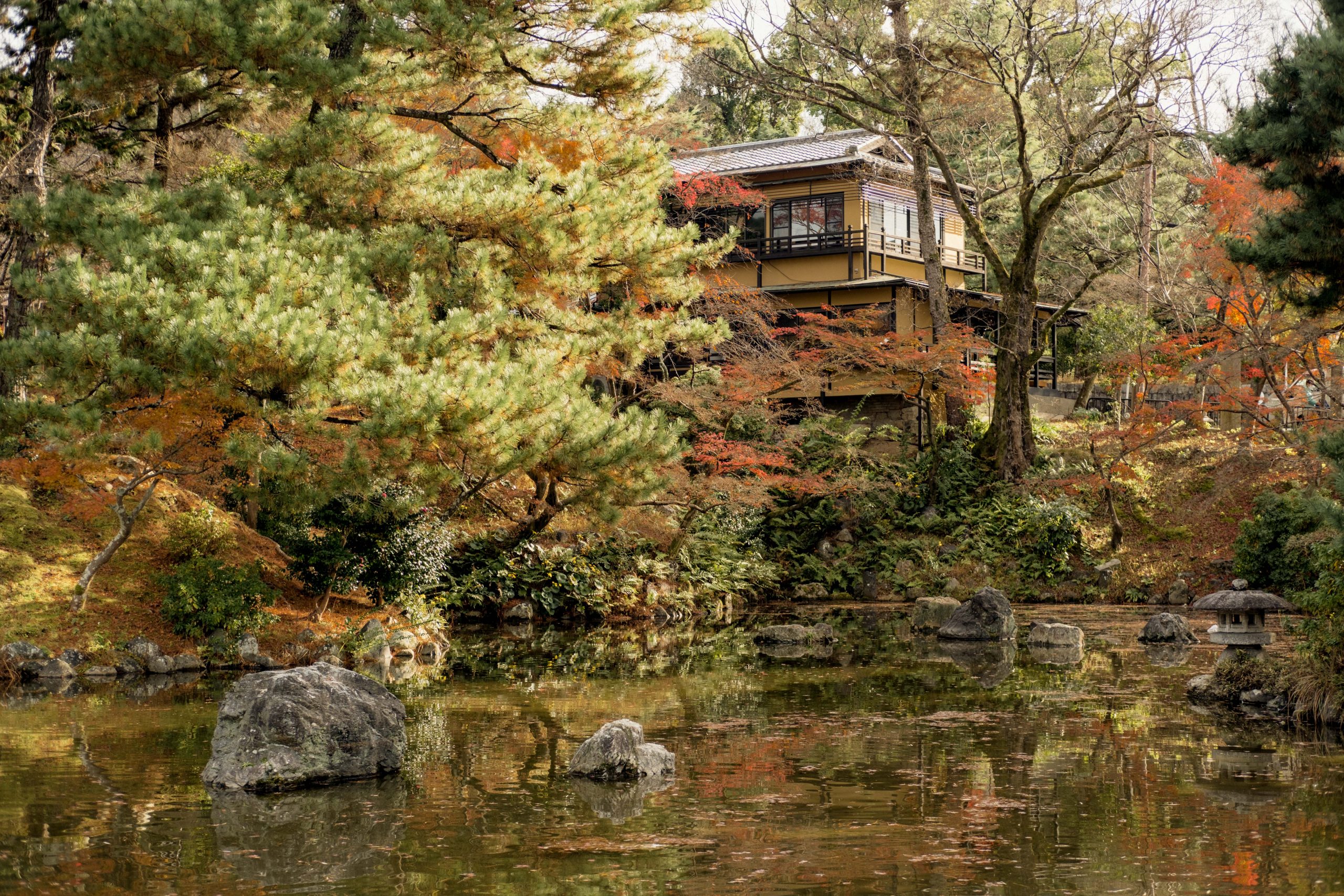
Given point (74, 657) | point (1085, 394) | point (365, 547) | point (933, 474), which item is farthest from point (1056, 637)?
point (1085, 394)

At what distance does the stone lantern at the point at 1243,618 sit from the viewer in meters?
11.7

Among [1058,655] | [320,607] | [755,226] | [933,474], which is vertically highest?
[755,226]

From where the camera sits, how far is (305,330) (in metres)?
10.8

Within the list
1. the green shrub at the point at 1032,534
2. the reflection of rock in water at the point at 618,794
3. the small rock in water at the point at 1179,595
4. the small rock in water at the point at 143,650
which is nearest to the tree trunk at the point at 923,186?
the green shrub at the point at 1032,534

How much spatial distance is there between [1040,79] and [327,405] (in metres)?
18.6

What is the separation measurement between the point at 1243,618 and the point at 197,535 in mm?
11941

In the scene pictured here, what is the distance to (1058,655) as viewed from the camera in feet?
51.3

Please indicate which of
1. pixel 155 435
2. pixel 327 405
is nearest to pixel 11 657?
pixel 155 435

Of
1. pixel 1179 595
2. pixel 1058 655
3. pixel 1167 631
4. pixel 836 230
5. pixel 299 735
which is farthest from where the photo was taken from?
pixel 836 230

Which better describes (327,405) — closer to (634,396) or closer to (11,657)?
(11,657)

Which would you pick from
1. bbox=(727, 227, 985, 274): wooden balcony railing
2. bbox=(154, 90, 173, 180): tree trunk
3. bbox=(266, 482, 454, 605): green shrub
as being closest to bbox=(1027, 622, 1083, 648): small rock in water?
bbox=(266, 482, 454, 605): green shrub

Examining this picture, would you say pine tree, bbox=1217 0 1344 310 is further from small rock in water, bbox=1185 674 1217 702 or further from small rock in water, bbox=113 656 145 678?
small rock in water, bbox=113 656 145 678

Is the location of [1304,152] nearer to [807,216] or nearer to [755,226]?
[807,216]

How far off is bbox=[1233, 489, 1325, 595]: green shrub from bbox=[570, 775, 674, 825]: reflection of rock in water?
14.9 metres
